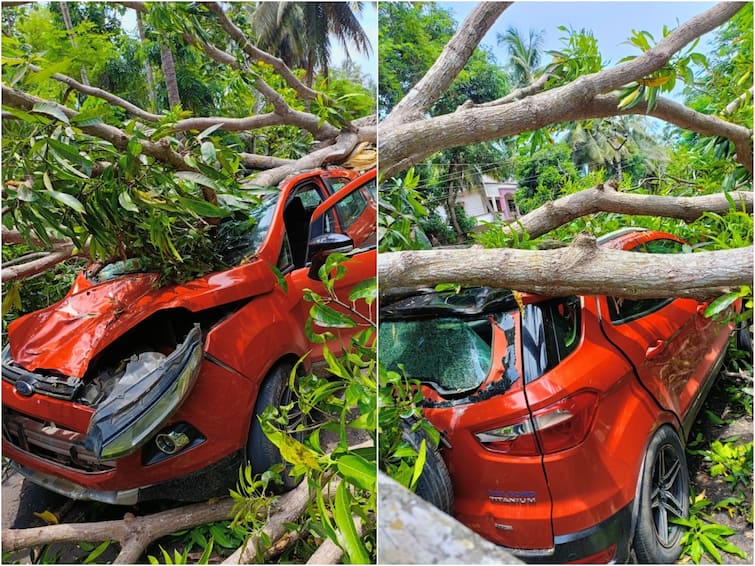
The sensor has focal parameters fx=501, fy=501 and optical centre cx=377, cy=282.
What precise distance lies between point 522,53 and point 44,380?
46.8 inches

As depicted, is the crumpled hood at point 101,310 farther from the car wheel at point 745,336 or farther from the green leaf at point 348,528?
the car wheel at point 745,336

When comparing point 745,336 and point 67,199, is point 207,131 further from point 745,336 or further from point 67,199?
point 745,336

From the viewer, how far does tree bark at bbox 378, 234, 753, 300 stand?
973 mm

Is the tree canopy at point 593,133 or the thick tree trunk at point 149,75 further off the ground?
the thick tree trunk at point 149,75

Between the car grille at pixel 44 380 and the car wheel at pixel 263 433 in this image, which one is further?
the car wheel at pixel 263 433

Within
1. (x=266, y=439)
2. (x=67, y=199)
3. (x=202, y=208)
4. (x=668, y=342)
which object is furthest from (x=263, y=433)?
(x=668, y=342)

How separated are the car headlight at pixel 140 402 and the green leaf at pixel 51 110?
51 cm

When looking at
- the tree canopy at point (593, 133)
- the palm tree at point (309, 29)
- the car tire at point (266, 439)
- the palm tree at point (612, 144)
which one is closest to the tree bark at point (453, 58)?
the tree canopy at point (593, 133)

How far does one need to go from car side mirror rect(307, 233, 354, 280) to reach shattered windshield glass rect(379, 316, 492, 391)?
19cm

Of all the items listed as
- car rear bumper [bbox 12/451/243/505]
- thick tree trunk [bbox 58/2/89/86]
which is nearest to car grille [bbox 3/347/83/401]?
car rear bumper [bbox 12/451/243/505]

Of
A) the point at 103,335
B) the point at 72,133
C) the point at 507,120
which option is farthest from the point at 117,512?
the point at 507,120

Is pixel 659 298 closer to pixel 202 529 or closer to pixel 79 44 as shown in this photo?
pixel 202 529

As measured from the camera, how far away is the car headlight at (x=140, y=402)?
36.4 inches

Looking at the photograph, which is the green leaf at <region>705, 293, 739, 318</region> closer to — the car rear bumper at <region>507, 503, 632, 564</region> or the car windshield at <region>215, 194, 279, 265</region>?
the car rear bumper at <region>507, 503, 632, 564</region>
